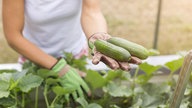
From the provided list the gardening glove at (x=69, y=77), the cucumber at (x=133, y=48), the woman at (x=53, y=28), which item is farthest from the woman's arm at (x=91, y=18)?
the cucumber at (x=133, y=48)

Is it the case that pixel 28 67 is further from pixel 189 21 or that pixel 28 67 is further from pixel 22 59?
pixel 189 21

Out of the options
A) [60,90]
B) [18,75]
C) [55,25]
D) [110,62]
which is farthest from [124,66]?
[55,25]

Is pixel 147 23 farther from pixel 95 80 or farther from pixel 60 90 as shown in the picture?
pixel 60 90

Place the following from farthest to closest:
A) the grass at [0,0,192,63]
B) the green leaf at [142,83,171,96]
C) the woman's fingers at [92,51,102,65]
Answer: the grass at [0,0,192,63] < the green leaf at [142,83,171,96] < the woman's fingers at [92,51,102,65]

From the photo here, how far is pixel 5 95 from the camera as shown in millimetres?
1267

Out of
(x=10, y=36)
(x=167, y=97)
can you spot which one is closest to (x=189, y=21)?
(x=167, y=97)

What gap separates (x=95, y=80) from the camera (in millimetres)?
1438

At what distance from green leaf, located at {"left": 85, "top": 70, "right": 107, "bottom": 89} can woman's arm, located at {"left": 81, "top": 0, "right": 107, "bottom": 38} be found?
130 millimetres

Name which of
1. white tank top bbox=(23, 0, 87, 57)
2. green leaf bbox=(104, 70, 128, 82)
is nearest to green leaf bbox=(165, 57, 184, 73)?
green leaf bbox=(104, 70, 128, 82)

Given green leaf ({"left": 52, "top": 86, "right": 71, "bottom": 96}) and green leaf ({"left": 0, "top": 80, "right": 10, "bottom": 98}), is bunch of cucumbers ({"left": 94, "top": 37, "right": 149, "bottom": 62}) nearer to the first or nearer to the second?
green leaf ({"left": 52, "top": 86, "right": 71, "bottom": 96})

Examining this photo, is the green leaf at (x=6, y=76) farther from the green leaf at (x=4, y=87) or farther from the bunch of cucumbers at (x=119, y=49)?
the bunch of cucumbers at (x=119, y=49)

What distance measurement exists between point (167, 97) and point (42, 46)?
1.60 feet

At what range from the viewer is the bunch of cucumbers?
3.72 feet

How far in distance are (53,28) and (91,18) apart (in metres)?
0.17
